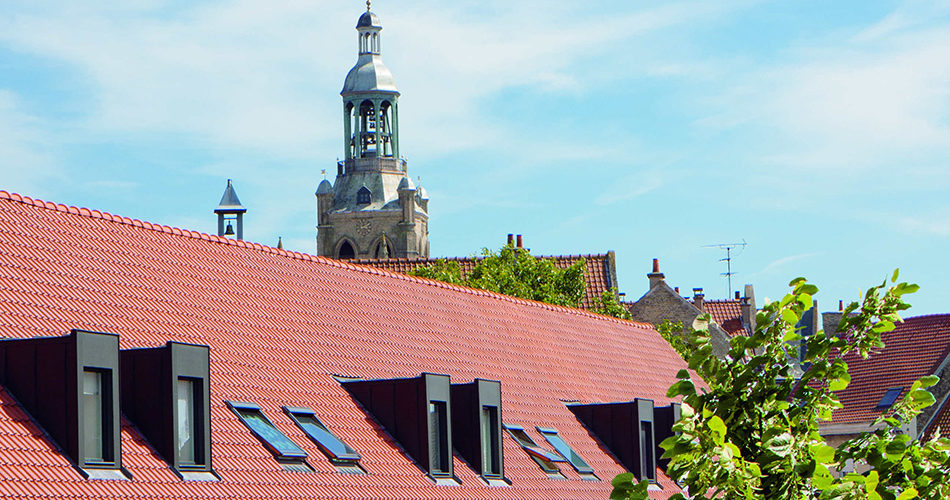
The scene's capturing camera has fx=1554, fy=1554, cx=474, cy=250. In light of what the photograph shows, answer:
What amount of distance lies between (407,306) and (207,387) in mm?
9324

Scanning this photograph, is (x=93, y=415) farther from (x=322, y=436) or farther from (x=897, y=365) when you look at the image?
(x=897, y=365)

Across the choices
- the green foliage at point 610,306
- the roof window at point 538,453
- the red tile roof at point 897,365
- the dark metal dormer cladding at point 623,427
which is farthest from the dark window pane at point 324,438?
the red tile roof at point 897,365

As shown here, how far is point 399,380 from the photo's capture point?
69.5ft

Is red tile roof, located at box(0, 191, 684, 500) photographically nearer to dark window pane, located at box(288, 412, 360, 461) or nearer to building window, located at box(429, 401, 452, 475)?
dark window pane, located at box(288, 412, 360, 461)

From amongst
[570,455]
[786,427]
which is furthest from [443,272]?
[786,427]

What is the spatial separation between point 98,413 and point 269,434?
3.38 meters

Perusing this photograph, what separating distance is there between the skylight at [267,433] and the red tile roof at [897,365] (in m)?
37.1

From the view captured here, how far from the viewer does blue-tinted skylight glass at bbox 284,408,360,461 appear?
62.6ft

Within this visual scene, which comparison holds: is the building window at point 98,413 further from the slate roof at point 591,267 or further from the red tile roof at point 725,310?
the red tile roof at point 725,310

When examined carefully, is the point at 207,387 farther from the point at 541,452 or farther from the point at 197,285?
the point at 541,452

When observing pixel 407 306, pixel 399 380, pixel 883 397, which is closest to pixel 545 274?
pixel 883 397

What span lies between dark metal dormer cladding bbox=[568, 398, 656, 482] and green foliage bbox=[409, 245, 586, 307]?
1936cm

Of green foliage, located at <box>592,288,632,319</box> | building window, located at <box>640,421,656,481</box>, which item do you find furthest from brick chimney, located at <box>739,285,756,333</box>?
building window, located at <box>640,421,656,481</box>

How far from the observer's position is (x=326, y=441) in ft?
63.5
